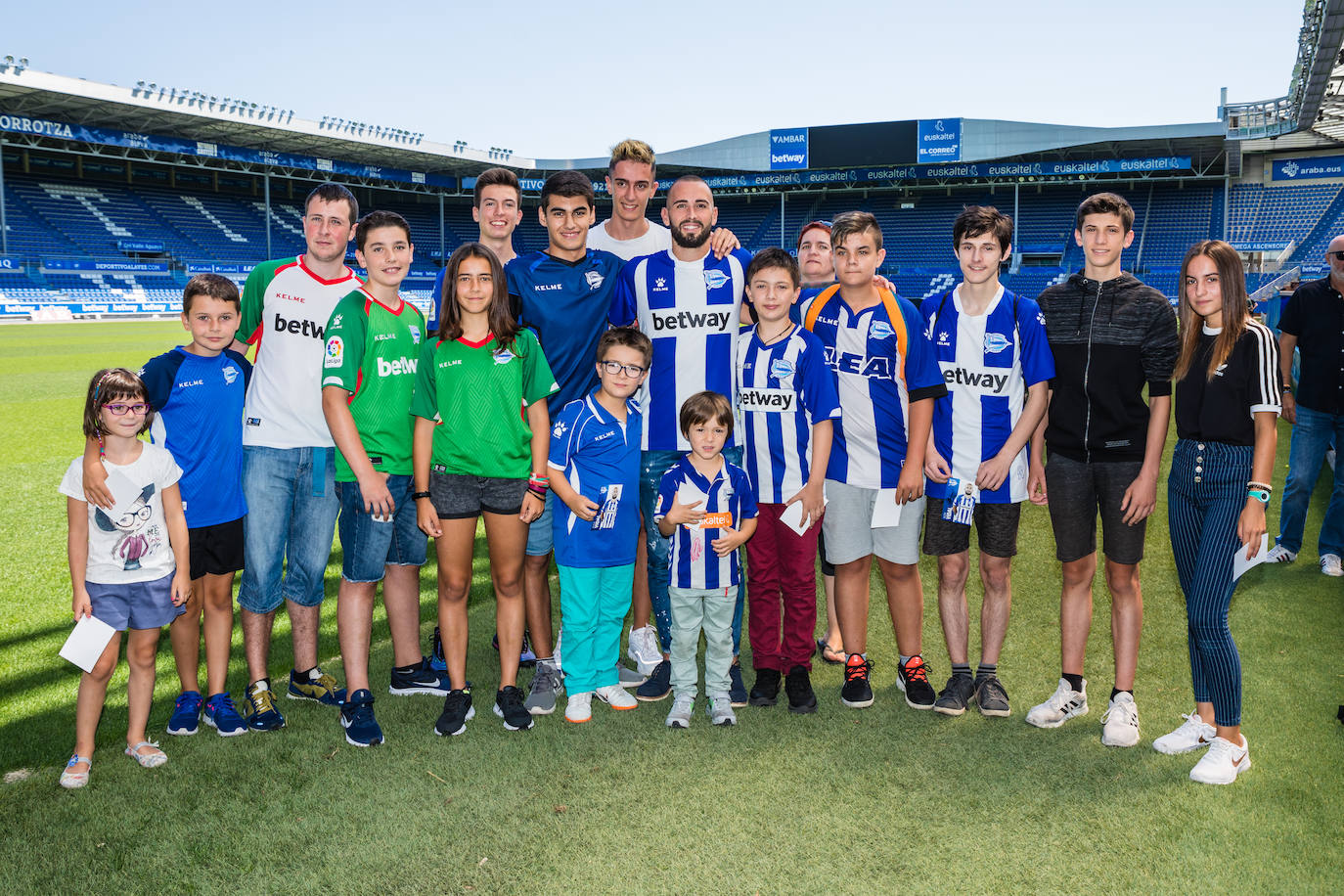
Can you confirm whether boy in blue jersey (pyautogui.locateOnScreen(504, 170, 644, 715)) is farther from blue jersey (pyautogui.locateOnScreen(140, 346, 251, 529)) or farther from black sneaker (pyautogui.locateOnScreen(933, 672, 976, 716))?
black sneaker (pyautogui.locateOnScreen(933, 672, 976, 716))

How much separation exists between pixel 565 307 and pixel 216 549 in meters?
1.86

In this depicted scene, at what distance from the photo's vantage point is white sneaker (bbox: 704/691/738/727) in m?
3.82

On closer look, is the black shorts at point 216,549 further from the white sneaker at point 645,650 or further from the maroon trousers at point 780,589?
the maroon trousers at point 780,589

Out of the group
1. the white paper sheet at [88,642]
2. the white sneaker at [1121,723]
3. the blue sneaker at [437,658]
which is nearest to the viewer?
the white paper sheet at [88,642]

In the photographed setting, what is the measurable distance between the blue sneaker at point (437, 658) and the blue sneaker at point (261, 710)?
0.77 metres

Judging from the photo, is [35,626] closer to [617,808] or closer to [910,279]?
[617,808]

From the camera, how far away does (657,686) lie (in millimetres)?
4176

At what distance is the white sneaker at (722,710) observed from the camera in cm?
382

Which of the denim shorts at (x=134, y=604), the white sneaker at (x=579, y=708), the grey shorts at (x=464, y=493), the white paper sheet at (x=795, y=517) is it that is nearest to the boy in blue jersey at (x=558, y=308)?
the white sneaker at (x=579, y=708)

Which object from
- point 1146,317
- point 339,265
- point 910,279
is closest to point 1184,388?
point 1146,317

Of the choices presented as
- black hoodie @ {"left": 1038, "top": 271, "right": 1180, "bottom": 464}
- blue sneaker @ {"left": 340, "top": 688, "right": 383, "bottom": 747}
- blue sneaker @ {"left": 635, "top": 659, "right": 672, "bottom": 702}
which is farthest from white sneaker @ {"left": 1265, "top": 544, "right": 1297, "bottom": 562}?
blue sneaker @ {"left": 340, "top": 688, "right": 383, "bottom": 747}

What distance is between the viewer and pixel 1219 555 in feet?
11.2

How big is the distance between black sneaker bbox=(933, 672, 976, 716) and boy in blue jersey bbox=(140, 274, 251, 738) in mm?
3038

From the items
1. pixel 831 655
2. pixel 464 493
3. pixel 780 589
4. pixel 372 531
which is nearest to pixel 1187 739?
pixel 831 655
